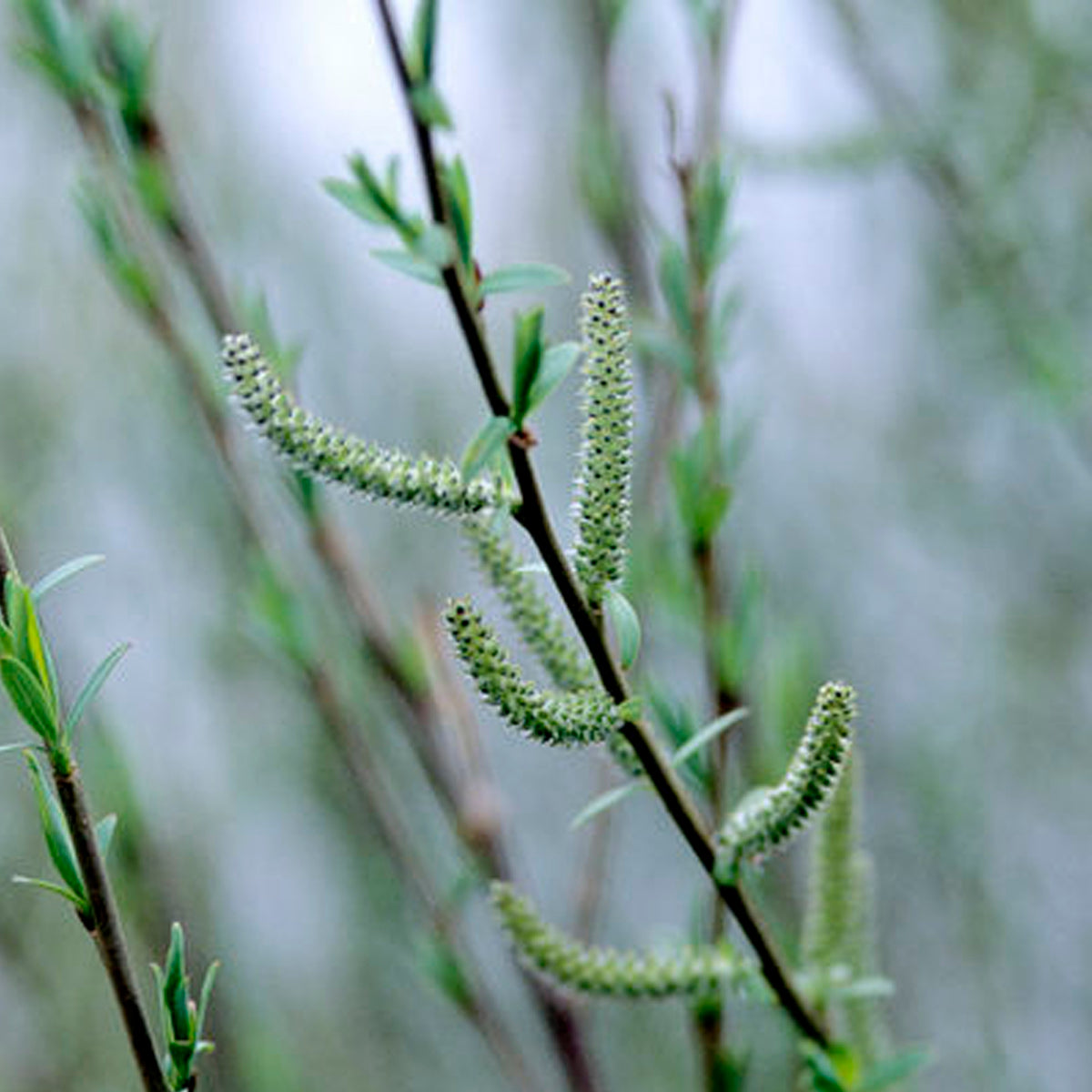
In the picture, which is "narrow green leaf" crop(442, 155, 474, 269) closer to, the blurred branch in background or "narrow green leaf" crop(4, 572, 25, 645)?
"narrow green leaf" crop(4, 572, 25, 645)

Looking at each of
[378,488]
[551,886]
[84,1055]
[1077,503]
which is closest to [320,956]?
[551,886]

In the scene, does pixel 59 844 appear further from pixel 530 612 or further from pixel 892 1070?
pixel 892 1070

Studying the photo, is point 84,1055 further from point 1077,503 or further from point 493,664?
point 493,664

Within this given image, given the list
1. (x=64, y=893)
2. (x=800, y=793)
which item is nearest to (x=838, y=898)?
(x=800, y=793)

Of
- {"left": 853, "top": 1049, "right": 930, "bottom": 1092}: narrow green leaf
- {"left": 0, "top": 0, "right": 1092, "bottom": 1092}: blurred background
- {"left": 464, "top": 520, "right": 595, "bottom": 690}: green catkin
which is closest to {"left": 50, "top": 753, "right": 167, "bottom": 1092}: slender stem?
{"left": 464, "top": 520, "right": 595, "bottom": 690}: green catkin

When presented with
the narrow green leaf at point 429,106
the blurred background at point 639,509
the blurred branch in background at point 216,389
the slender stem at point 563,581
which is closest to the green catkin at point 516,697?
the slender stem at point 563,581

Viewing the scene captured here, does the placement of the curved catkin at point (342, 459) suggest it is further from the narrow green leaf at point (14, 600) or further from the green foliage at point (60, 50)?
the green foliage at point (60, 50)
